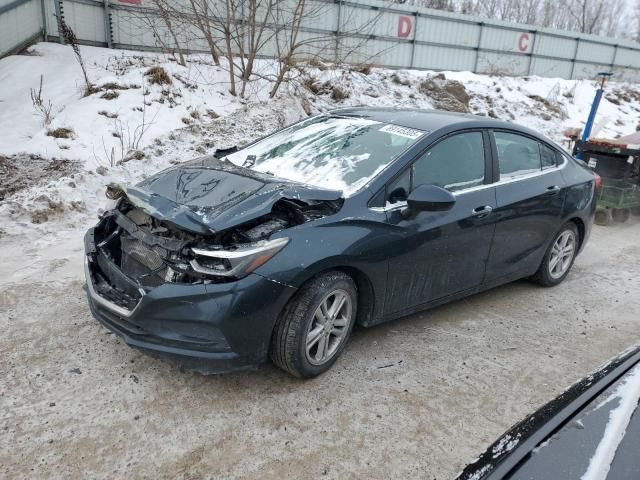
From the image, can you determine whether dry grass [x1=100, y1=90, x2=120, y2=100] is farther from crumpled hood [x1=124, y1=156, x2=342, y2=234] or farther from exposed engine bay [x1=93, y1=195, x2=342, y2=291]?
exposed engine bay [x1=93, y1=195, x2=342, y2=291]

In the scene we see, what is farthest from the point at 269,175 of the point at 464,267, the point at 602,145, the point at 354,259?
the point at 602,145

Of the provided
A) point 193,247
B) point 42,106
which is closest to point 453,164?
point 193,247

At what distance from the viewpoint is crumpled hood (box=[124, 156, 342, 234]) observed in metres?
3.12

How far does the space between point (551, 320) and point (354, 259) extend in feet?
7.14

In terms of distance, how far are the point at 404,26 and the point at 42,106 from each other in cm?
1178

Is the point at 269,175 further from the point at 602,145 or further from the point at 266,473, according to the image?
the point at 602,145

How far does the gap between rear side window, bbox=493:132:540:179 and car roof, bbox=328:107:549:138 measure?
9cm

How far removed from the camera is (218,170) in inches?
150

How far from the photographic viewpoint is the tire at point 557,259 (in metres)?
5.03

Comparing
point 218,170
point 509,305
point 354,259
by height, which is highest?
point 218,170

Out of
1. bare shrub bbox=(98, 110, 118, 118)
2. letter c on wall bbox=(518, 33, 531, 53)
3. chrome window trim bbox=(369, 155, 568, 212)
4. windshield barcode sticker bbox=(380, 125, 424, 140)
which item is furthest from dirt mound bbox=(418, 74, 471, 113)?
windshield barcode sticker bbox=(380, 125, 424, 140)

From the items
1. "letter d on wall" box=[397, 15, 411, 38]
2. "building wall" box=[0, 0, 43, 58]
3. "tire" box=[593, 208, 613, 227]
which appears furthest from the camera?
"letter d on wall" box=[397, 15, 411, 38]

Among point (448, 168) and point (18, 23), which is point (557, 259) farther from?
point (18, 23)

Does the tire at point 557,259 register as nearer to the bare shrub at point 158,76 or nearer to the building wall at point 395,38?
the building wall at point 395,38
